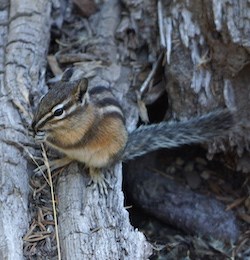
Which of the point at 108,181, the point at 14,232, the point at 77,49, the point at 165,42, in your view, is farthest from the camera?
the point at 77,49

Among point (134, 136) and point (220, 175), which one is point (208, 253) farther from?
point (134, 136)

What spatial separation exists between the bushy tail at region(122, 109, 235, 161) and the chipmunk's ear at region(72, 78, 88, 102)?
0.57 metres

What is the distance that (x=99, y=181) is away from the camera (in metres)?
3.78

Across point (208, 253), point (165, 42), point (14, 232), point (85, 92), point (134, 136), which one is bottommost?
point (208, 253)

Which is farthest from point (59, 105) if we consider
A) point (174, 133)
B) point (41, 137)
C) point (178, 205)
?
point (178, 205)

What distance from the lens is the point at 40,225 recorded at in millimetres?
3611

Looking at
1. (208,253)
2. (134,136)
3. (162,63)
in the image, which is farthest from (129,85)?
(208,253)

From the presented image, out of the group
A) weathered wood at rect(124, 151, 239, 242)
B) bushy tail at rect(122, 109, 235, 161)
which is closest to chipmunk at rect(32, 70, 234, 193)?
bushy tail at rect(122, 109, 235, 161)

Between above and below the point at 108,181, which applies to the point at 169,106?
→ above

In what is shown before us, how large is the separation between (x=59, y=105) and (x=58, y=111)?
0.04m

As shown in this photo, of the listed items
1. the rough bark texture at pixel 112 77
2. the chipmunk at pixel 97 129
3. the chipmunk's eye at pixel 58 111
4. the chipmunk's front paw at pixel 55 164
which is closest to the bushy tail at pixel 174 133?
the chipmunk at pixel 97 129

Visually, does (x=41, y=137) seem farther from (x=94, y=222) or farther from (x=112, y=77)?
(x=112, y=77)

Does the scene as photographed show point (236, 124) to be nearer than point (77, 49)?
Yes

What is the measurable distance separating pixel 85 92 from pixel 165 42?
982 mm
